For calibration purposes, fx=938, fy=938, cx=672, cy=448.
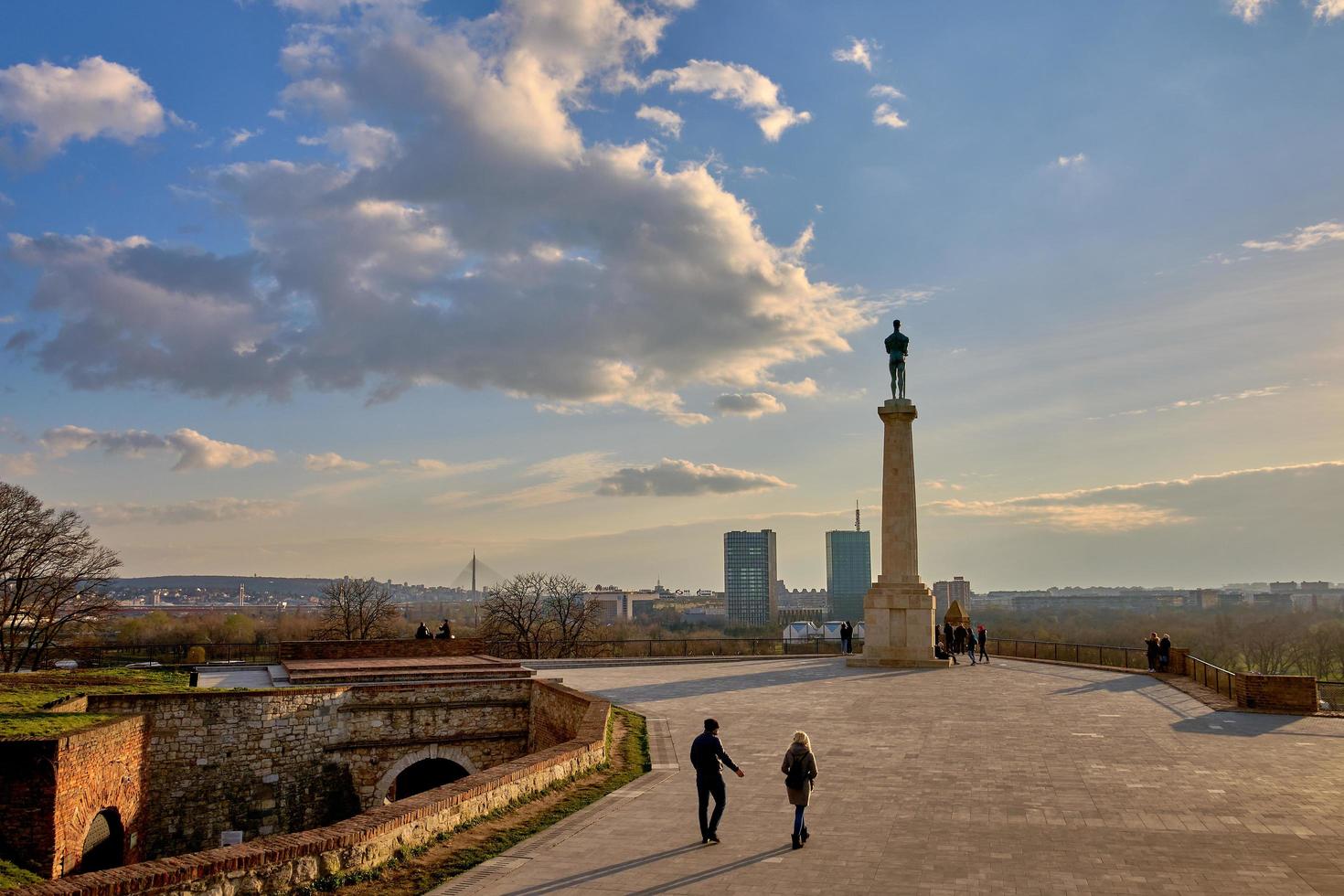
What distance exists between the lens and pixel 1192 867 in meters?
8.67

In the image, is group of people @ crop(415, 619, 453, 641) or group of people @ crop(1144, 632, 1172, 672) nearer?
group of people @ crop(1144, 632, 1172, 672)

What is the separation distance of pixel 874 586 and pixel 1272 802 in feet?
63.3

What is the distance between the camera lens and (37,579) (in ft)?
131

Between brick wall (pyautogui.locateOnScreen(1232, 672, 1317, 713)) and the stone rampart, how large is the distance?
598 inches

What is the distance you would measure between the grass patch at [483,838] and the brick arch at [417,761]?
8379 mm

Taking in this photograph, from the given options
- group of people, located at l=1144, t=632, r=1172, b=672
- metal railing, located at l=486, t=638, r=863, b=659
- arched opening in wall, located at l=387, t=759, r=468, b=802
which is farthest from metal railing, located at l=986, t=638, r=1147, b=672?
arched opening in wall, located at l=387, t=759, r=468, b=802

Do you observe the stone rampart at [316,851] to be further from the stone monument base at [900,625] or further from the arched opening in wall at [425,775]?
the stone monument base at [900,625]

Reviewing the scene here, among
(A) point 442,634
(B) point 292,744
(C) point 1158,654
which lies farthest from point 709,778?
(A) point 442,634

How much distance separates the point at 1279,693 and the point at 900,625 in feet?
39.6

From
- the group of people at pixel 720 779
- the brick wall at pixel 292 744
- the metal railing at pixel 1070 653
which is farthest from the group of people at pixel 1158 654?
the group of people at pixel 720 779

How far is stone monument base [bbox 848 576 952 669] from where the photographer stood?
2967cm

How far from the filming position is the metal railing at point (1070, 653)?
Answer: 2928cm

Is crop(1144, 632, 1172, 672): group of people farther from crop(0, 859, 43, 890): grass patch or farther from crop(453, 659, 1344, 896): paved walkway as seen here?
crop(0, 859, 43, 890): grass patch

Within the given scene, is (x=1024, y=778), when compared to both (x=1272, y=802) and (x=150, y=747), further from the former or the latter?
(x=150, y=747)
